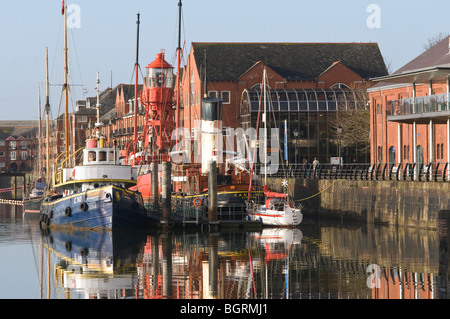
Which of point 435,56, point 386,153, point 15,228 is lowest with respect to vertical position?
point 15,228

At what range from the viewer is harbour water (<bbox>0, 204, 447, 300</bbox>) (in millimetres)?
28141

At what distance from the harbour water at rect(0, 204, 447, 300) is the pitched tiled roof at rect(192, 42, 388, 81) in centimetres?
5053

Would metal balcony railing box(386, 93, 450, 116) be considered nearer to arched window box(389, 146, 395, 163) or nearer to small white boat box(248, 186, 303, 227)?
small white boat box(248, 186, 303, 227)

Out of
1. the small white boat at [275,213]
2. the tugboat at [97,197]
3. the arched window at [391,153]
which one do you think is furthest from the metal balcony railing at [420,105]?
the arched window at [391,153]

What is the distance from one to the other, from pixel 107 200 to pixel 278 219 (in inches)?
367

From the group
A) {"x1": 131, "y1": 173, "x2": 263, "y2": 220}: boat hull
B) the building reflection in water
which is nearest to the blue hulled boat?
the building reflection in water

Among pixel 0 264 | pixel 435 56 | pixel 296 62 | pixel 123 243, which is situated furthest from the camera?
pixel 296 62

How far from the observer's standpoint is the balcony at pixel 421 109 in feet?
166

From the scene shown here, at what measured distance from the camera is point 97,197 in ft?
157

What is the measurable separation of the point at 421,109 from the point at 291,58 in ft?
167

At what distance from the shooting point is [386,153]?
73.4 m
